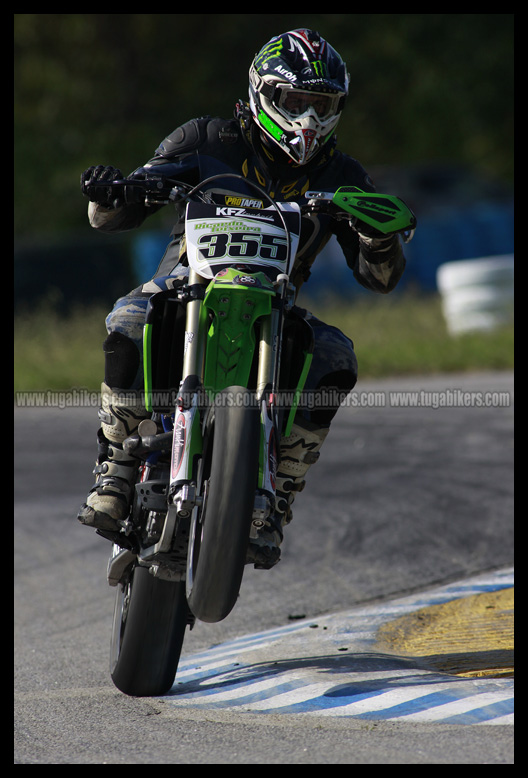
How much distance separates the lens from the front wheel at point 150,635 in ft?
11.9

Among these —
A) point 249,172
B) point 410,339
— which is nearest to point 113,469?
point 249,172

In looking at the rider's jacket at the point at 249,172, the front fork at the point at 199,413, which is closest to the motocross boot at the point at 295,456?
the front fork at the point at 199,413

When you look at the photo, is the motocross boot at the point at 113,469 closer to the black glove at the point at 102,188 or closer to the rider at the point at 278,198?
the rider at the point at 278,198

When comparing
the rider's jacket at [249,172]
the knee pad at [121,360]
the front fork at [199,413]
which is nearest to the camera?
the front fork at [199,413]

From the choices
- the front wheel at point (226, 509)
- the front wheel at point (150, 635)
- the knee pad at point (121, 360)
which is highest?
the knee pad at point (121, 360)

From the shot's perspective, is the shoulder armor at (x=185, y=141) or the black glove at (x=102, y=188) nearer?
the black glove at (x=102, y=188)

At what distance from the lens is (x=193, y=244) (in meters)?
3.37

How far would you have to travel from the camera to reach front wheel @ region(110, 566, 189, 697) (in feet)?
11.9

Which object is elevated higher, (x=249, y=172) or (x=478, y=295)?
(x=478, y=295)

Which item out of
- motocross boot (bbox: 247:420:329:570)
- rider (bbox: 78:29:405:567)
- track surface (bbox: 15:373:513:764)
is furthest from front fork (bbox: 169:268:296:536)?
track surface (bbox: 15:373:513:764)

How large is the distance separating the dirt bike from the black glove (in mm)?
45

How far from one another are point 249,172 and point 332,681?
2045 millimetres

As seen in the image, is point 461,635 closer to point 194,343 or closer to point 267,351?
point 267,351

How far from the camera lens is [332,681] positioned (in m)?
3.59
